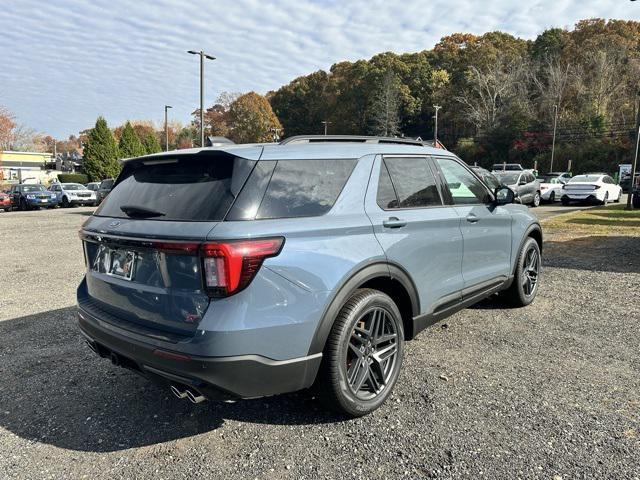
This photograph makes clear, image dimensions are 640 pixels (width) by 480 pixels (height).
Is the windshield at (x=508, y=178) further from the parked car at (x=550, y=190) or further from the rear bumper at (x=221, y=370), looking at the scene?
the rear bumper at (x=221, y=370)

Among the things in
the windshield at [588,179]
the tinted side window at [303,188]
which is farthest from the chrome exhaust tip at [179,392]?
the windshield at [588,179]

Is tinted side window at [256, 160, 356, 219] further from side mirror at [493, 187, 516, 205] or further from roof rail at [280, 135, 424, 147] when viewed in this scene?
side mirror at [493, 187, 516, 205]

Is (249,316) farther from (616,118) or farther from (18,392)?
(616,118)

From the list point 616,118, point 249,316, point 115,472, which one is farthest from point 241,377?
point 616,118

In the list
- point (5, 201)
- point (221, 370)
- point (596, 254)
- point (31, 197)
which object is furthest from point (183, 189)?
point (5, 201)

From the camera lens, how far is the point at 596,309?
5.29m

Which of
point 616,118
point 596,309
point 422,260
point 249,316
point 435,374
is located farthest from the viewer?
point 616,118

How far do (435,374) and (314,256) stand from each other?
1.71m

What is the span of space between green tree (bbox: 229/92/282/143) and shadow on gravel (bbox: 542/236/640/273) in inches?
2580

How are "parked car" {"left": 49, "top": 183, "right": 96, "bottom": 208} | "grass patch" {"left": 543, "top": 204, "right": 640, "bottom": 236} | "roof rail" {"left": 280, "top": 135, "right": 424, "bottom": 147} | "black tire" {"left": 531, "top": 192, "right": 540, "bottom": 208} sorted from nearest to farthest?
"roof rail" {"left": 280, "top": 135, "right": 424, "bottom": 147}
"grass patch" {"left": 543, "top": 204, "right": 640, "bottom": 236}
"black tire" {"left": 531, "top": 192, "right": 540, "bottom": 208}
"parked car" {"left": 49, "top": 183, "right": 96, "bottom": 208}

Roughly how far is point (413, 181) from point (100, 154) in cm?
4502

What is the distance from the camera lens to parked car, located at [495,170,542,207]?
18625 millimetres

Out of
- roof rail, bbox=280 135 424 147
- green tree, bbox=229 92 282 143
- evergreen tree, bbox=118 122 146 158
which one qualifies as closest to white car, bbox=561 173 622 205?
roof rail, bbox=280 135 424 147

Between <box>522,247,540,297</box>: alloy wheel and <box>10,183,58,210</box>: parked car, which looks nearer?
<box>522,247,540,297</box>: alloy wheel
